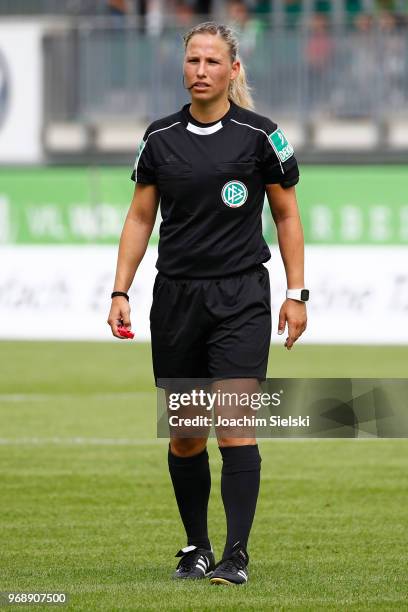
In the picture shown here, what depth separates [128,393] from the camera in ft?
46.8

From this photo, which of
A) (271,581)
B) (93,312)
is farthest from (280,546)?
(93,312)

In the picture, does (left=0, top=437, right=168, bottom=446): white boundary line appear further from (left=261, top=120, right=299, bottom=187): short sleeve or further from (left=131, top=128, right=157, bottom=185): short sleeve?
(left=261, top=120, right=299, bottom=187): short sleeve

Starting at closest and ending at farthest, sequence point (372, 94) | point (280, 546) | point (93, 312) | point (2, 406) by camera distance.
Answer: point (280, 546) → point (2, 406) → point (93, 312) → point (372, 94)

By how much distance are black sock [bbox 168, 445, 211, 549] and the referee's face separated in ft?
4.55

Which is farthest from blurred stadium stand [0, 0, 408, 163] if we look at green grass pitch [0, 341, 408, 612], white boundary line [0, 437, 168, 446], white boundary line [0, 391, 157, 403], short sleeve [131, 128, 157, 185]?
short sleeve [131, 128, 157, 185]

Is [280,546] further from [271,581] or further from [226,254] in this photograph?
[226,254]

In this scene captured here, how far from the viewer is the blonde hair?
19.8ft

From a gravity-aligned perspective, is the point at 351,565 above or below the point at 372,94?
below

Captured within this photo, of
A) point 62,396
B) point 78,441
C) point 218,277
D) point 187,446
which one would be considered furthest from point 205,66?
point 62,396

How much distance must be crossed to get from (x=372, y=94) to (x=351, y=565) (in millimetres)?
17746

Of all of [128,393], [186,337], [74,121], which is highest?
[74,121]

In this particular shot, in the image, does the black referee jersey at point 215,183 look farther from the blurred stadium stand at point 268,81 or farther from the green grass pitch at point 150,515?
the blurred stadium stand at point 268,81

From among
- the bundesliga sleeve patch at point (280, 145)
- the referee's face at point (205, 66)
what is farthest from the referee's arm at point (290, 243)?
the referee's face at point (205, 66)

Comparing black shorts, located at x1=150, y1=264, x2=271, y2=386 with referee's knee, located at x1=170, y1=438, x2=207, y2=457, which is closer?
black shorts, located at x1=150, y1=264, x2=271, y2=386
